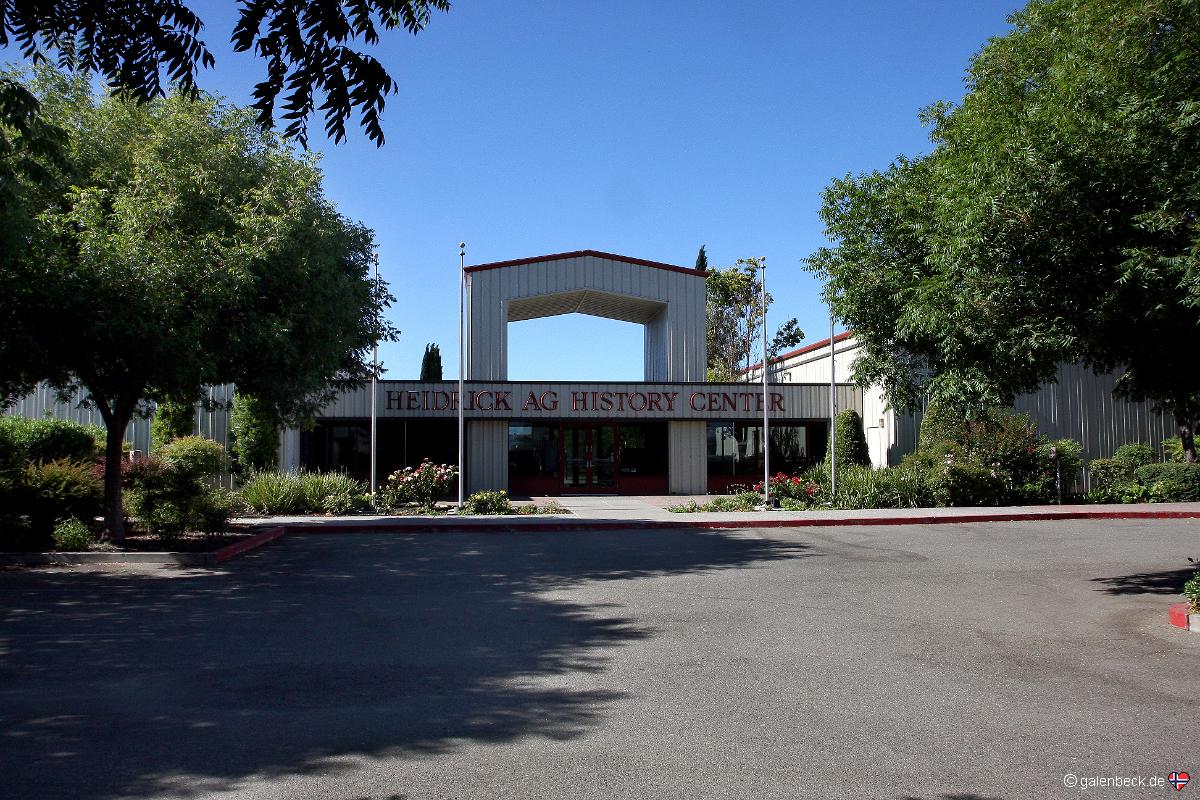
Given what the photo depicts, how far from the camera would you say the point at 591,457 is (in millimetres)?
28766

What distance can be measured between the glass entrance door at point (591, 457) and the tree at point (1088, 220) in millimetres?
18355

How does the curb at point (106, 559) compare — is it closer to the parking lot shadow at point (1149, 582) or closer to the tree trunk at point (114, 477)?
the tree trunk at point (114, 477)

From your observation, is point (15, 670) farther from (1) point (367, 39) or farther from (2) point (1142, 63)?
(2) point (1142, 63)

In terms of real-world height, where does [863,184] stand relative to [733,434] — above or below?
above

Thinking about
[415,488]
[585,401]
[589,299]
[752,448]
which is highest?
[589,299]

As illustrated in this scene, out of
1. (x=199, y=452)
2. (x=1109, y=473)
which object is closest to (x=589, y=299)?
(x=199, y=452)

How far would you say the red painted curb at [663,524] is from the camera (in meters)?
17.6

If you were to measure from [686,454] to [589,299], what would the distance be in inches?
268

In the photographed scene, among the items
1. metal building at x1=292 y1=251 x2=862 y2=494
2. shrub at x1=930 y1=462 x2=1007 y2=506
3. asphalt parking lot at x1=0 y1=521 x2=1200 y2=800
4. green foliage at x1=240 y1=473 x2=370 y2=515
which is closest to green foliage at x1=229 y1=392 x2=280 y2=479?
metal building at x1=292 y1=251 x2=862 y2=494

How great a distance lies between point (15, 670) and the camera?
6512mm

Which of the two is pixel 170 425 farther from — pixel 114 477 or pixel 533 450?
pixel 533 450

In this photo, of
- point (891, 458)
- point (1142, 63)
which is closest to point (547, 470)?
point (891, 458)

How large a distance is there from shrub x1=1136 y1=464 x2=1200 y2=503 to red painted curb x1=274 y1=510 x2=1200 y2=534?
3.15 metres

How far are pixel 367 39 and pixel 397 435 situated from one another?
23372 millimetres
